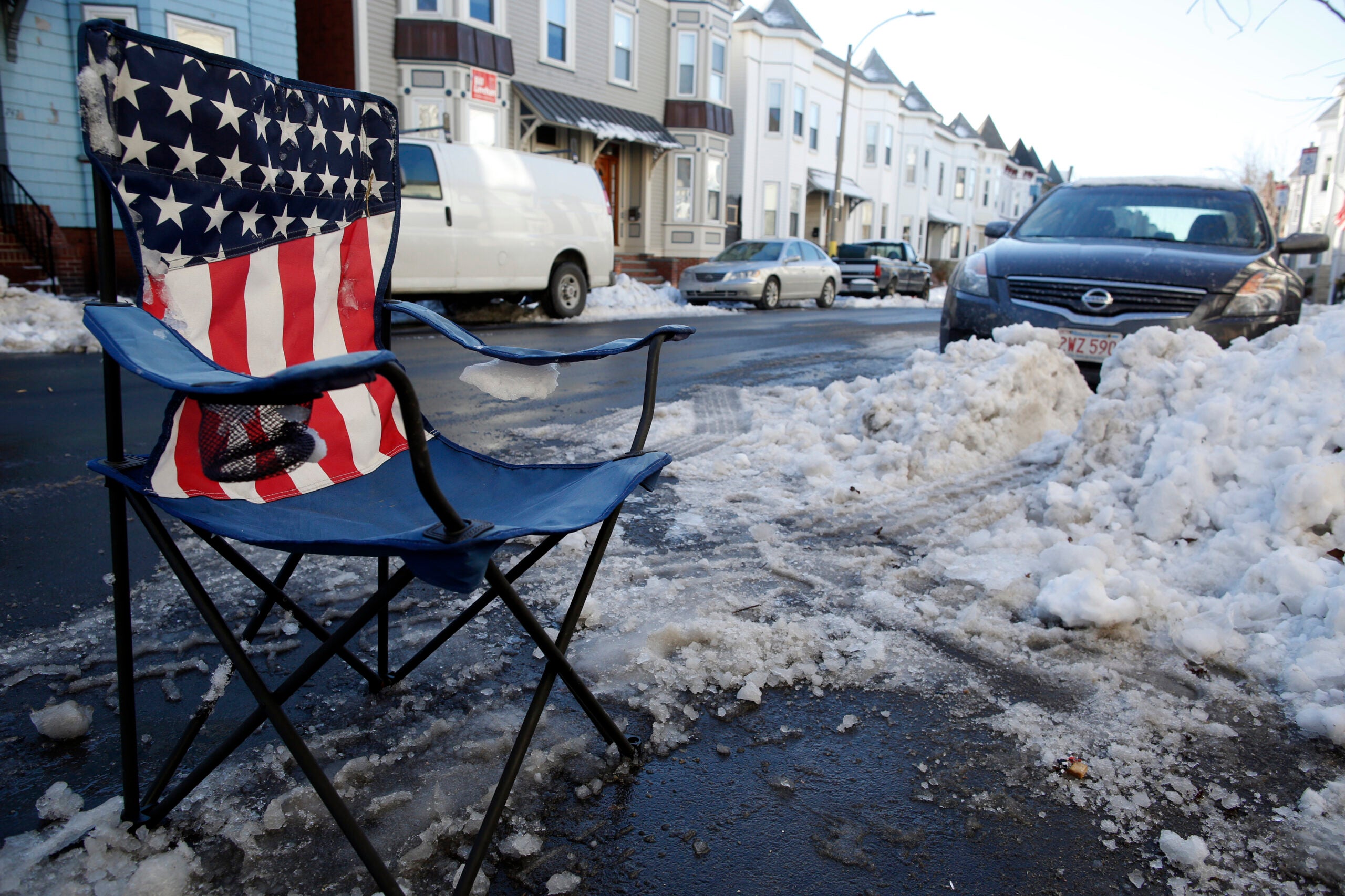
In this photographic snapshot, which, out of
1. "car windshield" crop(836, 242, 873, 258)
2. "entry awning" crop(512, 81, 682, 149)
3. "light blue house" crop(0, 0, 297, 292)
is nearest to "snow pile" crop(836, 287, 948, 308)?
"car windshield" crop(836, 242, 873, 258)

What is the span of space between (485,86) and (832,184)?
57.9 feet

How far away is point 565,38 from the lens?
20.0 m

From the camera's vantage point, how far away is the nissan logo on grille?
17.7 ft

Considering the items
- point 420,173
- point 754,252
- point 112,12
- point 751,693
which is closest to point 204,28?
point 112,12

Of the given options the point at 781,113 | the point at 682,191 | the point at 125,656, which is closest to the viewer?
the point at 125,656

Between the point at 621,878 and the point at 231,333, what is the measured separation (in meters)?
1.36

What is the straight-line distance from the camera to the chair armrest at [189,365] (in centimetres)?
117

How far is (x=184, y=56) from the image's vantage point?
5.78 ft

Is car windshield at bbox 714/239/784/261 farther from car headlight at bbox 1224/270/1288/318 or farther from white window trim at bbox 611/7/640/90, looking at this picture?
car headlight at bbox 1224/270/1288/318

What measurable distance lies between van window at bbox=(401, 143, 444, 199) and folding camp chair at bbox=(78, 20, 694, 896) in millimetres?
9309

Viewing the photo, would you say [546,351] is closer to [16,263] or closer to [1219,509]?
[1219,509]

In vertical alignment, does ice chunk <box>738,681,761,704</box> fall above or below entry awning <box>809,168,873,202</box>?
below

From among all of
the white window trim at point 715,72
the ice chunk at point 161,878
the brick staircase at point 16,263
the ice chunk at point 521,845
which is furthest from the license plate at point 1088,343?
the white window trim at point 715,72

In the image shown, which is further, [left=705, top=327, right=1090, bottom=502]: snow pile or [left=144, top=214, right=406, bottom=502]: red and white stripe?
[left=705, top=327, right=1090, bottom=502]: snow pile
